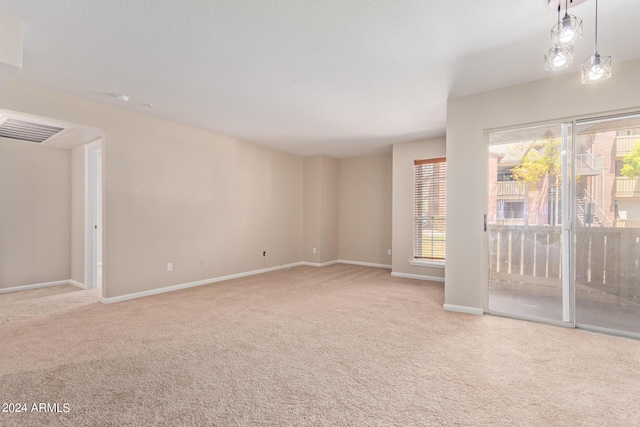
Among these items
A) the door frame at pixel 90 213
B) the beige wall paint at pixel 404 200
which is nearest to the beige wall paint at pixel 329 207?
the beige wall paint at pixel 404 200

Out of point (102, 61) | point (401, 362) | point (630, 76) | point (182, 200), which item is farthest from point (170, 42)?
point (630, 76)

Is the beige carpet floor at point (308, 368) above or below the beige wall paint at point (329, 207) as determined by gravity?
below

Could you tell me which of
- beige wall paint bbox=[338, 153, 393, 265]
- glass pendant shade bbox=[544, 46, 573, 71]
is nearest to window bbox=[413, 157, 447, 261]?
beige wall paint bbox=[338, 153, 393, 265]

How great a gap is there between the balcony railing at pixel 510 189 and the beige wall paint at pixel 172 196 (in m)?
4.08

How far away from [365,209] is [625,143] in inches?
172

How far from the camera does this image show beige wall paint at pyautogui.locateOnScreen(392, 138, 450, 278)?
5602 millimetres

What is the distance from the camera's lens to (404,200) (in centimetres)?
579

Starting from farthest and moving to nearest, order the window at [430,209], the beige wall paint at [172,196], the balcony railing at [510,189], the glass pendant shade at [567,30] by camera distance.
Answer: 1. the window at [430,209]
2. the beige wall paint at [172,196]
3. the balcony railing at [510,189]
4. the glass pendant shade at [567,30]

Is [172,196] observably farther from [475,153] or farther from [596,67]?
[596,67]

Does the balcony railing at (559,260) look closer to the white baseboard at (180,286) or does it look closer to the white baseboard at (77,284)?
the white baseboard at (180,286)

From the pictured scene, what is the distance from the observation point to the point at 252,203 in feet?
19.0

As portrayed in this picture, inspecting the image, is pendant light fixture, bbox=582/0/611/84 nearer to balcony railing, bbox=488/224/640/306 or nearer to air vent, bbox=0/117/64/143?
balcony railing, bbox=488/224/640/306

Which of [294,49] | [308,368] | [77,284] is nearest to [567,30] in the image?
[294,49]

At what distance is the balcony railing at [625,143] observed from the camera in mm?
2891
